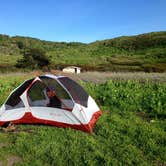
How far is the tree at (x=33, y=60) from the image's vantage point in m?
55.6

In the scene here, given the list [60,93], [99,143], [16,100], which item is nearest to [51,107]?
[60,93]

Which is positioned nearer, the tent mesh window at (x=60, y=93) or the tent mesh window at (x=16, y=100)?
the tent mesh window at (x=60, y=93)

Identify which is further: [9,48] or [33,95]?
[9,48]

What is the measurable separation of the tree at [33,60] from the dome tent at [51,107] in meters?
43.0

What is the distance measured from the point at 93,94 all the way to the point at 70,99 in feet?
19.3

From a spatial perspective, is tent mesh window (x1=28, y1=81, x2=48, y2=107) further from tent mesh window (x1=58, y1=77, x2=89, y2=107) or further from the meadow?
the meadow

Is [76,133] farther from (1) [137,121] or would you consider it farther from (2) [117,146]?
(1) [137,121]

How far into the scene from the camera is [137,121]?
1075 centimetres

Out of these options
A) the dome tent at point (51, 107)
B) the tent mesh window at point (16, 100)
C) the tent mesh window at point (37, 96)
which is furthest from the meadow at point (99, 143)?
the tent mesh window at point (37, 96)

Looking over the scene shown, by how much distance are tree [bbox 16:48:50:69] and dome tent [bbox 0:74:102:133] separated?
43004mm

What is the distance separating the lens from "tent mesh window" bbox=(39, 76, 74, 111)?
10.6 meters

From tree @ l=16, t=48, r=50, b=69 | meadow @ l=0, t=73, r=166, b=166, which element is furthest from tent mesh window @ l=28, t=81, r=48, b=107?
tree @ l=16, t=48, r=50, b=69

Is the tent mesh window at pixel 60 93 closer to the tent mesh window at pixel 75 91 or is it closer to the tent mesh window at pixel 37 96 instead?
the tent mesh window at pixel 75 91

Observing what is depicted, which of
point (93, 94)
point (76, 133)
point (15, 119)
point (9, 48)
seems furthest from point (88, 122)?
point (9, 48)
